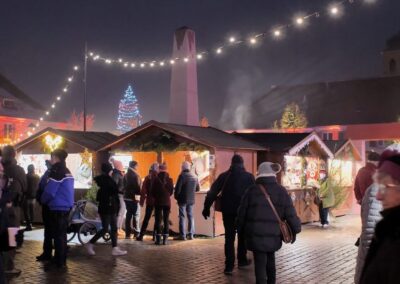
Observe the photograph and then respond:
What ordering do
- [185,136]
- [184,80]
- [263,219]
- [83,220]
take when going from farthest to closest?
[184,80]
[185,136]
[83,220]
[263,219]

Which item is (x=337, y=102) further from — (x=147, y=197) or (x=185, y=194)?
(x=147, y=197)

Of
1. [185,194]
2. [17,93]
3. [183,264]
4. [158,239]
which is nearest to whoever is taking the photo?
[183,264]

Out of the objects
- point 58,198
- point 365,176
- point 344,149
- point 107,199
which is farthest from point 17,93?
point 365,176

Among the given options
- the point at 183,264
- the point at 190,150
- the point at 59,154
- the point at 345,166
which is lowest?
the point at 183,264

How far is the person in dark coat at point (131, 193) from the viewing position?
12.7m

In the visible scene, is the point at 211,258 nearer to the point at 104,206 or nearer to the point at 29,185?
the point at 104,206

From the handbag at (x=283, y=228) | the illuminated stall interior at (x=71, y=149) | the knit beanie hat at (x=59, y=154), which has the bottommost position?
the handbag at (x=283, y=228)

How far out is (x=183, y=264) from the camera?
9.38 meters

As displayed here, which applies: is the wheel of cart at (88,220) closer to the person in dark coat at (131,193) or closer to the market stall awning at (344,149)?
the person in dark coat at (131,193)

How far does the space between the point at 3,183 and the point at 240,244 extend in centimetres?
463

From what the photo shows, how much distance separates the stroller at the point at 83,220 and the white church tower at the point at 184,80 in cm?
857

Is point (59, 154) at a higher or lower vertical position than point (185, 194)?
higher

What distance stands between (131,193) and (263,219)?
687cm

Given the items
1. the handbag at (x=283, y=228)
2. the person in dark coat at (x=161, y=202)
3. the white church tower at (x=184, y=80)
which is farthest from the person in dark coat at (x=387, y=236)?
the white church tower at (x=184, y=80)
